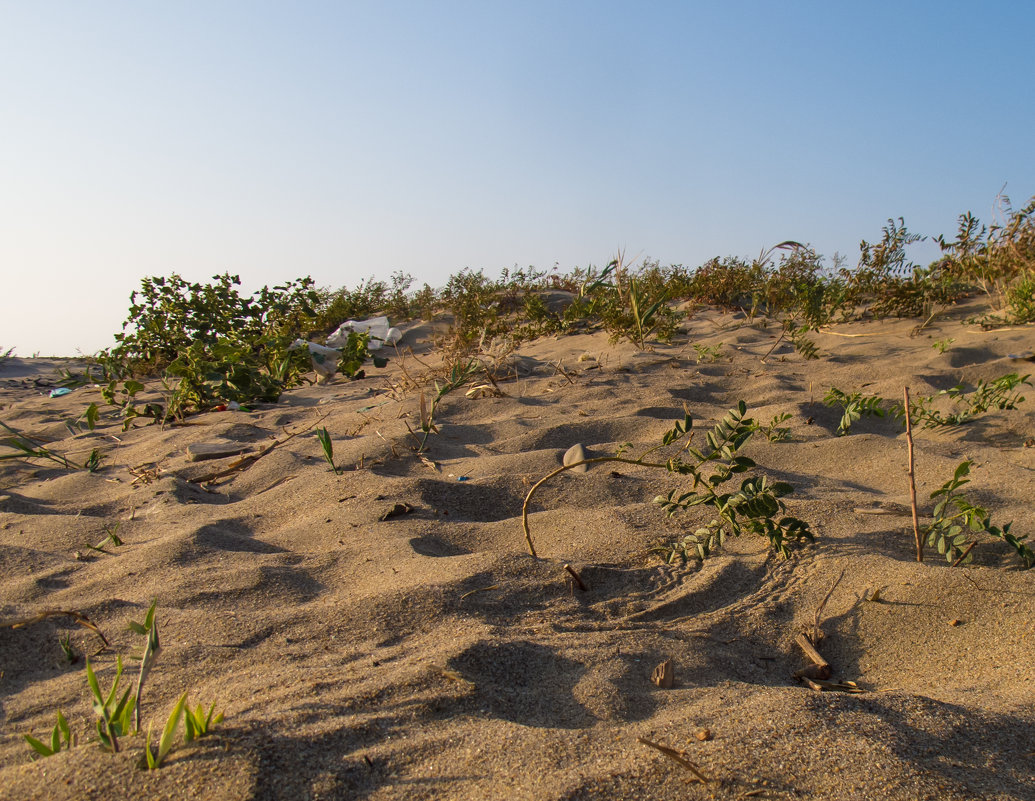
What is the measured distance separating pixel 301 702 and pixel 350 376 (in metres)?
3.81

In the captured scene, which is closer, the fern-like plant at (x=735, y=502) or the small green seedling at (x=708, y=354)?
the fern-like plant at (x=735, y=502)

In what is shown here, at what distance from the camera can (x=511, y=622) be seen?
163cm

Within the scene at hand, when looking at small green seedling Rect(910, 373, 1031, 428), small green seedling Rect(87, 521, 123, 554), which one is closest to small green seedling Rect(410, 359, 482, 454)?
small green seedling Rect(87, 521, 123, 554)

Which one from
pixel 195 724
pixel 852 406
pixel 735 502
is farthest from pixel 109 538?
pixel 852 406

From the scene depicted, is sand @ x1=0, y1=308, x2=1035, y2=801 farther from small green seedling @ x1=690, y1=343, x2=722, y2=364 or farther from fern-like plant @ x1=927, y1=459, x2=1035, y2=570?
small green seedling @ x1=690, y1=343, x2=722, y2=364

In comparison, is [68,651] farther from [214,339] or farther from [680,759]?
[214,339]

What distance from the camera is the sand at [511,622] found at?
105 centimetres

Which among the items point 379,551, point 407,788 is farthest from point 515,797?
point 379,551

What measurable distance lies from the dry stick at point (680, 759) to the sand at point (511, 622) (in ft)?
0.05

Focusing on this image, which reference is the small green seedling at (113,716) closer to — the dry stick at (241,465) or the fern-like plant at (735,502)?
the fern-like plant at (735,502)

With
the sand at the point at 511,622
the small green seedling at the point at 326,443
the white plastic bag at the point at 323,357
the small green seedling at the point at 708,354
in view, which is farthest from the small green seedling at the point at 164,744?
the white plastic bag at the point at 323,357

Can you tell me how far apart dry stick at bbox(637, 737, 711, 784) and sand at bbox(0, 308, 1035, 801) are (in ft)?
0.05

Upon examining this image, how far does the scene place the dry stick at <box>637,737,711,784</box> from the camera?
102cm

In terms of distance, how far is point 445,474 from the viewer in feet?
8.73
